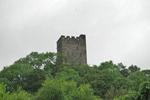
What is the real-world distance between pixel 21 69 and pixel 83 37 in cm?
3103

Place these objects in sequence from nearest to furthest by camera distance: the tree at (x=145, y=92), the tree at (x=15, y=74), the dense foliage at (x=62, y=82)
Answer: the tree at (x=145, y=92) → the dense foliage at (x=62, y=82) → the tree at (x=15, y=74)

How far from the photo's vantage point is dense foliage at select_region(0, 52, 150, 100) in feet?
102

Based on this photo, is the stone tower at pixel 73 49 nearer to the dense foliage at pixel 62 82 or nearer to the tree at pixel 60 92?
the dense foliage at pixel 62 82

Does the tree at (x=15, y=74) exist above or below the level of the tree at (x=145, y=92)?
above

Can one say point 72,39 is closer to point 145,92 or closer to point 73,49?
point 73,49

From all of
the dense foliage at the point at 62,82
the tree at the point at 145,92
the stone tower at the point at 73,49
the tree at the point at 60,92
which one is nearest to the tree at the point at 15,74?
the dense foliage at the point at 62,82

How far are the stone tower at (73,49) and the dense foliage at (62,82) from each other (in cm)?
618

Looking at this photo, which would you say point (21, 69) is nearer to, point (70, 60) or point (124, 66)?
point (70, 60)

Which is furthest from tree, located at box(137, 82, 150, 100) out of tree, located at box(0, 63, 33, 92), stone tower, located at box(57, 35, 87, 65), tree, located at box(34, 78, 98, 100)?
stone tower, located at box(57, 35, 87, 65)

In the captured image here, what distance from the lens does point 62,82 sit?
35344mm

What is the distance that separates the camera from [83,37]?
261ft

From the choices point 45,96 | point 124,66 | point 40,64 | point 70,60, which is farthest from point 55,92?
point 124,66

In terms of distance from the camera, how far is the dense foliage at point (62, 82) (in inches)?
1222

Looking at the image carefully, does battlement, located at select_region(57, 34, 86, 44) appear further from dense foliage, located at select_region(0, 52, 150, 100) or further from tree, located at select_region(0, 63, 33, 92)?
tree, located at select_region(0, 63, 33, 92)
